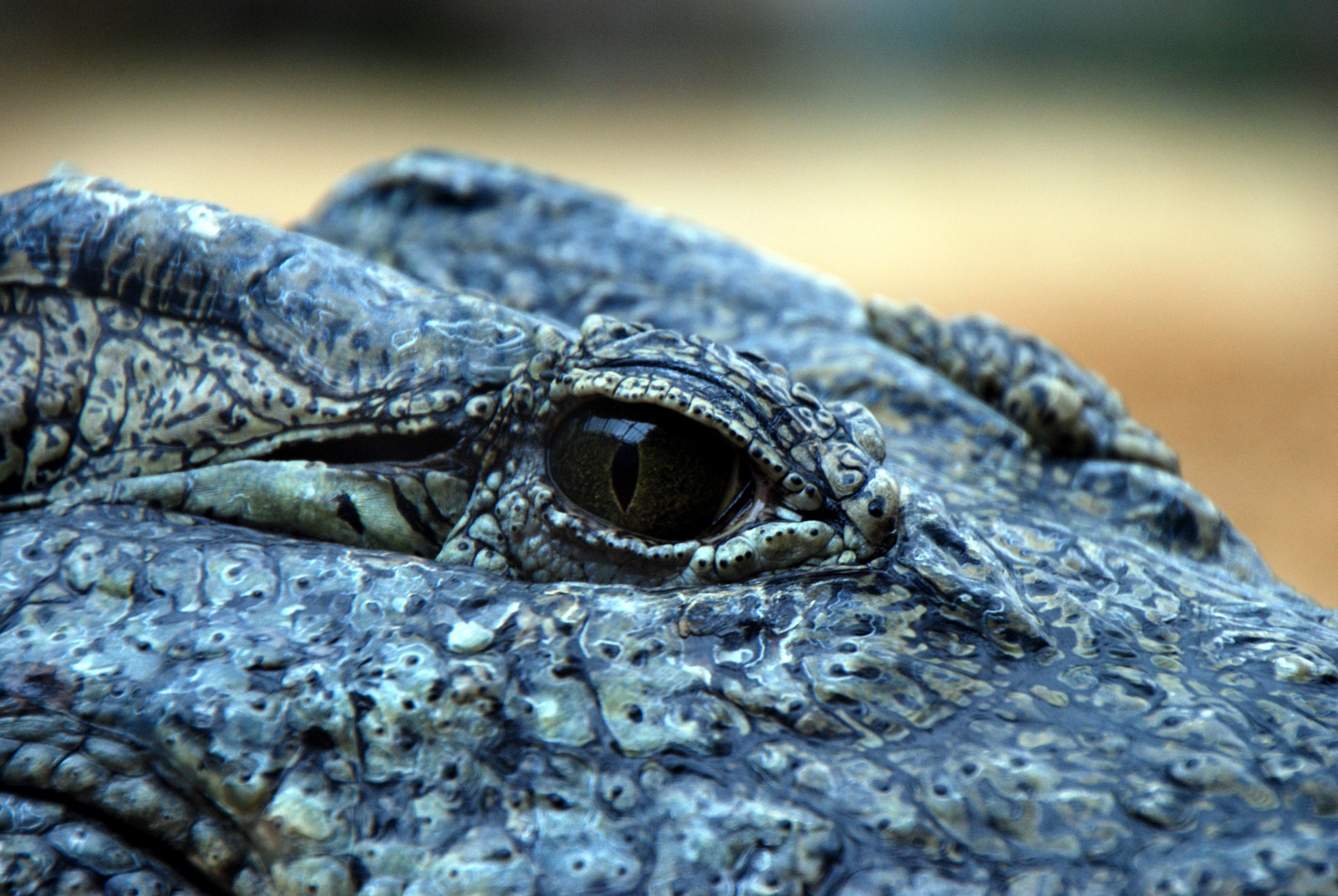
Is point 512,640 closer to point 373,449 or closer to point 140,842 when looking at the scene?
point 373,449

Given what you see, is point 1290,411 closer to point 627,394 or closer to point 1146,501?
point 1146,501

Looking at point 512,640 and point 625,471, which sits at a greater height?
point 625,471

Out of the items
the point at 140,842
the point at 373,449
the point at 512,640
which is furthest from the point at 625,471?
the point at 140,842

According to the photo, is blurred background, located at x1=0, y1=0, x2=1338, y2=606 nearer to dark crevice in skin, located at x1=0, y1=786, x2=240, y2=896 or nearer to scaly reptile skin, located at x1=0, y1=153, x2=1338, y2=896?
scaly reptile skin, located at x1=0, y1=153, x2=1338, y2=896

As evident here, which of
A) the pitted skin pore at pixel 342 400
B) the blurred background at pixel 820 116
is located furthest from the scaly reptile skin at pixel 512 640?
the blurred background at pixel 820 116

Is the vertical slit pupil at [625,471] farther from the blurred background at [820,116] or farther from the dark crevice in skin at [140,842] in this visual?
the blurred background at [820,116]
